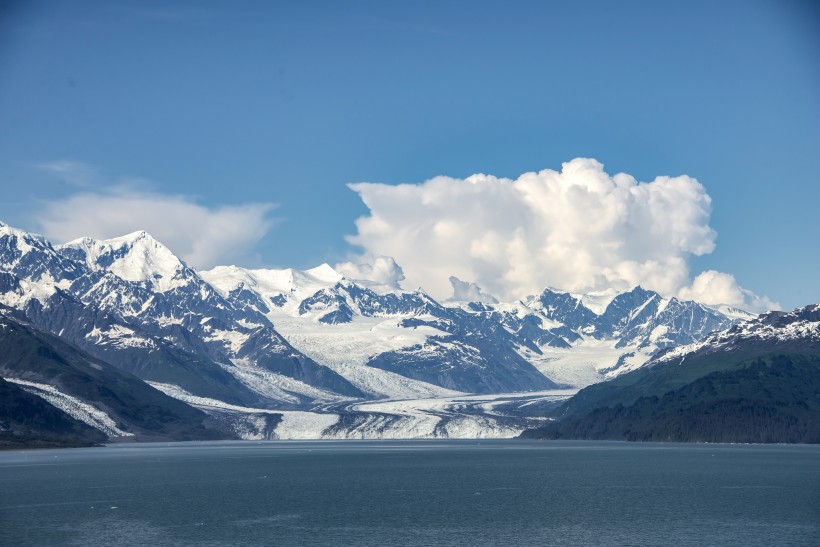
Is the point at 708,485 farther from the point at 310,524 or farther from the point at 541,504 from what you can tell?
the point at 310,524

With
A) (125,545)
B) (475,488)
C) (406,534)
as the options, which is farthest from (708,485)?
(125,545)

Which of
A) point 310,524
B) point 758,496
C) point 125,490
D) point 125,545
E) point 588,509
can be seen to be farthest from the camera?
point 125,490

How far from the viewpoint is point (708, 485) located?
189 metres

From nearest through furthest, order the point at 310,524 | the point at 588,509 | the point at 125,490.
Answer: the point at 310,524 → the point at 588,509 → the point at 125,490

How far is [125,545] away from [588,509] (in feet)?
217

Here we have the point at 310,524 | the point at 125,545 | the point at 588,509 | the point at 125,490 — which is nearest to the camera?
the point at 125,545

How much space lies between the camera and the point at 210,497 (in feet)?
569

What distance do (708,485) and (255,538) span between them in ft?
323

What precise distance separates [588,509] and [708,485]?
158ft

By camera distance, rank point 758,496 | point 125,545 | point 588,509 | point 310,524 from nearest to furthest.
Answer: point 125,545
point 310,524
point 588,509
point 758,496

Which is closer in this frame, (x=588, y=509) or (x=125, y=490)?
Answer: (x=588, y=509)

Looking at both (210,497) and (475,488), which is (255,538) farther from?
(475,488)

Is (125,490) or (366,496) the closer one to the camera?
(366,496)

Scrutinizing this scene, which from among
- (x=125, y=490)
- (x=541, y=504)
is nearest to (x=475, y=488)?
(x=541, y=504)
